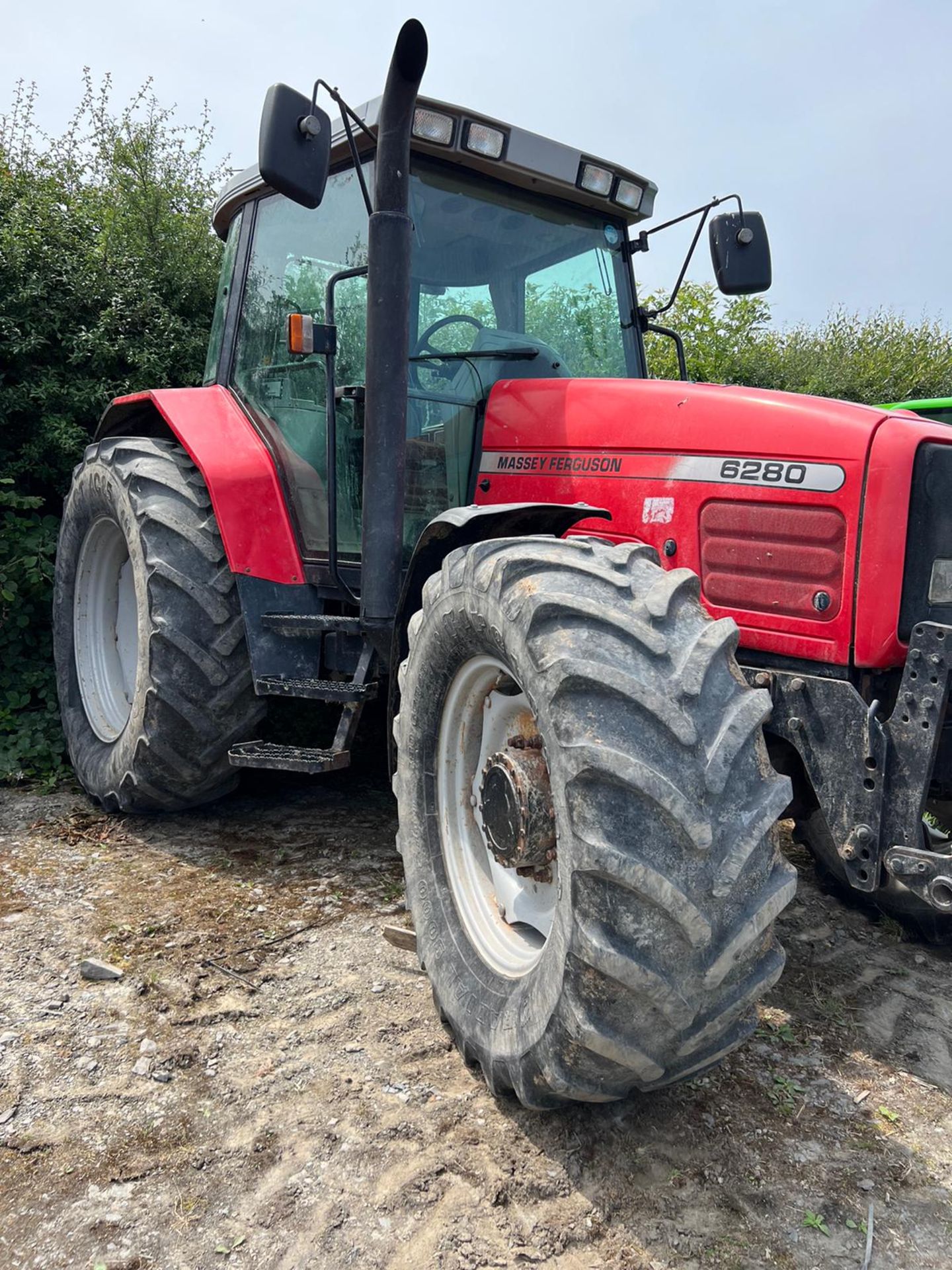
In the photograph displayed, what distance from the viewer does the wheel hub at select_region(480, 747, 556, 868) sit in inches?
85.8

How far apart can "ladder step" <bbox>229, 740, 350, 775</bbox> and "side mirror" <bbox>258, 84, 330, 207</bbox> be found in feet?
5.35

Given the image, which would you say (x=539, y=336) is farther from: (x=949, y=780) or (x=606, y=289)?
(x=949, y=780)

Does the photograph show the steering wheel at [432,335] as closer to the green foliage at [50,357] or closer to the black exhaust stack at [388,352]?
the black exhaust stack at [388,352]

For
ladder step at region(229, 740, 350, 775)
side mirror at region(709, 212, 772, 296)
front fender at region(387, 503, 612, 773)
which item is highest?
side mirror at region(709, 212, 772, 296)

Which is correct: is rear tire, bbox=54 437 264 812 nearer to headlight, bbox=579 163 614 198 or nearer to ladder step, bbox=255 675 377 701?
ladder step, bbox=255 675 377 701

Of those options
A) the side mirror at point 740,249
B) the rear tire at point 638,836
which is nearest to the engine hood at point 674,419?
the rear tire at point 638,836

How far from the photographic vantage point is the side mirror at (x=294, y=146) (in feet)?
8.35

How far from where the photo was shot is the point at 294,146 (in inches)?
102

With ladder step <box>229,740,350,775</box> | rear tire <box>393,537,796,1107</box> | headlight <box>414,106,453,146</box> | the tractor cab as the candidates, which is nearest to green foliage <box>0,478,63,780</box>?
ladder step <box>229,740,350,775</box>

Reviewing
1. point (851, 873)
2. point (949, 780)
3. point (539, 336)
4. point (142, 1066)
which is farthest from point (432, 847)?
point (539, 336)

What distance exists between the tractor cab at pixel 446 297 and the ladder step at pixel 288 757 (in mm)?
623

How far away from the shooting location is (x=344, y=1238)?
5.86 ft

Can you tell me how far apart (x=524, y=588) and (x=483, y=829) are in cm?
73

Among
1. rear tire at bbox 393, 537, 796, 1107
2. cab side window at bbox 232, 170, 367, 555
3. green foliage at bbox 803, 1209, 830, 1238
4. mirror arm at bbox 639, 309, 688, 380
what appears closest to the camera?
rear tire at bbox 393, 537, 796, 1107
